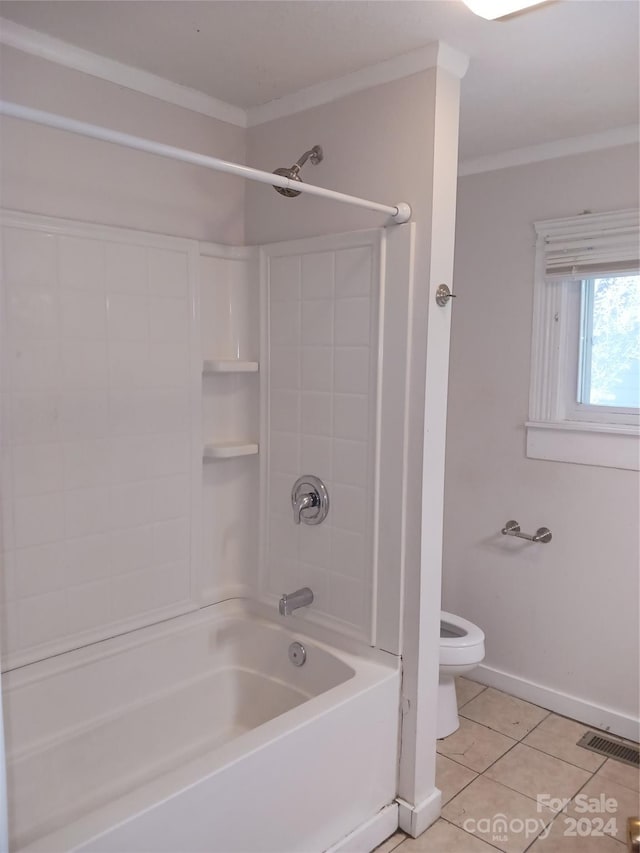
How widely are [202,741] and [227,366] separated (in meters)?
1.23

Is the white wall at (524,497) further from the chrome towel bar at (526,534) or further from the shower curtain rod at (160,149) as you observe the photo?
the shower curtain rod at (160,149)

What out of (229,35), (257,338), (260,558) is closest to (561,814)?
(260,558)

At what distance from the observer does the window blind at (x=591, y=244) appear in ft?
7.84

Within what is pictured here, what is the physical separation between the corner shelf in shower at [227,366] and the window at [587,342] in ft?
3.79

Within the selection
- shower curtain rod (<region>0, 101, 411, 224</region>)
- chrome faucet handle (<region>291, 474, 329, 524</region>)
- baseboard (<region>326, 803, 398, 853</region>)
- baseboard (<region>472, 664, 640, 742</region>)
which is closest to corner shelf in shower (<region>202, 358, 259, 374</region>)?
chrome faucet handle (<region>291, 474, 329, 524</region>)

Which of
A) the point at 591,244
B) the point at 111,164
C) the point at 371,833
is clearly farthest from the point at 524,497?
the point at 111,164

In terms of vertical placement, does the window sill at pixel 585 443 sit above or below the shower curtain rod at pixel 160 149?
below

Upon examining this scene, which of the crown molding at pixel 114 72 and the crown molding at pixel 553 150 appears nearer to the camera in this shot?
the crown molding at pixel 114 72

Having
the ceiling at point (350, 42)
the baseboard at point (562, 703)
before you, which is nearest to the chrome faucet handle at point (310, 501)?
the baseboard at point (562, 703)

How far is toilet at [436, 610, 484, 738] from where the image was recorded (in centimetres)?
247

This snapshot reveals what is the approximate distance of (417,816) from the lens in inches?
79.7

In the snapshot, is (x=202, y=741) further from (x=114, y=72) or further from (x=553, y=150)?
(x=553, y=150)

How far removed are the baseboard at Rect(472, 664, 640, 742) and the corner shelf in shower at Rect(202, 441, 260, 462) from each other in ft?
4.55

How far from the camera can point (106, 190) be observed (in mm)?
2012
